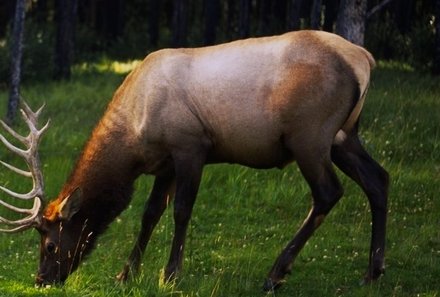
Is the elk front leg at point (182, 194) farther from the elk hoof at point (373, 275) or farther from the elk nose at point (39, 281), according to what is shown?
the elk hoof at point (373, 275)

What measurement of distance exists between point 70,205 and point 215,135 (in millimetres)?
1219

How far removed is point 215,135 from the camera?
7.32 m

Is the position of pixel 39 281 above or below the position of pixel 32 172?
below

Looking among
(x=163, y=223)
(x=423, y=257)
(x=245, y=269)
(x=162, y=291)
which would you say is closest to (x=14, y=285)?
(x=162, y=291)

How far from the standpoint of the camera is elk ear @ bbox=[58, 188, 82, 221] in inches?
279

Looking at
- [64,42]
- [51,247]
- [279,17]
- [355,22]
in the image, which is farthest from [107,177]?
[279,17]

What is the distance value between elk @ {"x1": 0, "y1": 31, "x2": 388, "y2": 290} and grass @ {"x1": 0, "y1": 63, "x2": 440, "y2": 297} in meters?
0.34

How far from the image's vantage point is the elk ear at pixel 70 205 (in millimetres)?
7074

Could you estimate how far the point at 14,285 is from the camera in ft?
22.4

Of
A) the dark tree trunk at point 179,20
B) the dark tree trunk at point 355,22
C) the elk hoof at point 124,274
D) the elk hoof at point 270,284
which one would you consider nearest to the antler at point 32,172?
the elk hoof at point 124,274

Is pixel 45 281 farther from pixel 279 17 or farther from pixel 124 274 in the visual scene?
pixel 279 17

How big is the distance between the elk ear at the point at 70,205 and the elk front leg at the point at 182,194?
0.74 metres

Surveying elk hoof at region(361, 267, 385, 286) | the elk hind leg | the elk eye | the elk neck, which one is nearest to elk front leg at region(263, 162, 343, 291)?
the elk hind leg

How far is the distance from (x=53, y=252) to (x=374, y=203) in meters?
2.51
